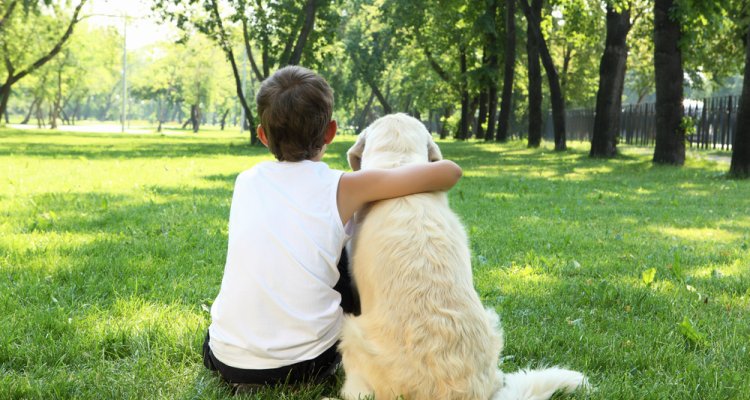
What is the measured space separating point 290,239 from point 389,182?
0.53 m

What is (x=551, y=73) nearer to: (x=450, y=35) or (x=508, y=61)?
(x=508, y=61)

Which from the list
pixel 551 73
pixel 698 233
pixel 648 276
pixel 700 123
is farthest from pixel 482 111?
pixel 648 276

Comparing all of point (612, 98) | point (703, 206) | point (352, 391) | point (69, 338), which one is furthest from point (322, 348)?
point (612, 98)

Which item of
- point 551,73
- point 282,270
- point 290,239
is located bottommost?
point 282,270

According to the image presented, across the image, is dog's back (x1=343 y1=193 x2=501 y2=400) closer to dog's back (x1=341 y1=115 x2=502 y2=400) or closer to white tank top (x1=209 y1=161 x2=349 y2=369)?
dog's back (x1=341 y1=115 x2=502 y2=400)

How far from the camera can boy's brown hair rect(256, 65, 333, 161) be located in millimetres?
3188

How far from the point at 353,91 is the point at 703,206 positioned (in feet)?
176

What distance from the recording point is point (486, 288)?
18.1 feet

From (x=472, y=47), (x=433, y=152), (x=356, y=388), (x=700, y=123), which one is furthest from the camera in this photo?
(x=472, y=47)

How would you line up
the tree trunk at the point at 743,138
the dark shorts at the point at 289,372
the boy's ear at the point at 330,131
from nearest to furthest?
the dark shorts at the point at 289,372, the boy's ear at the point at 330,131, the tree trunk at the point at 743,138

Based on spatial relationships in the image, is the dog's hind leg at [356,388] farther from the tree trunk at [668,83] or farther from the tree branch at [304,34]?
the tree branch at [304,34]

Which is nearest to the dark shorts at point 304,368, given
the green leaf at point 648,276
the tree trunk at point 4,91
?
the green leaf at point 648,276

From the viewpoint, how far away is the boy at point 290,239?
3.13 meters

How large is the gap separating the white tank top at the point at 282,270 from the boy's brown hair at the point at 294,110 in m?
0.11
